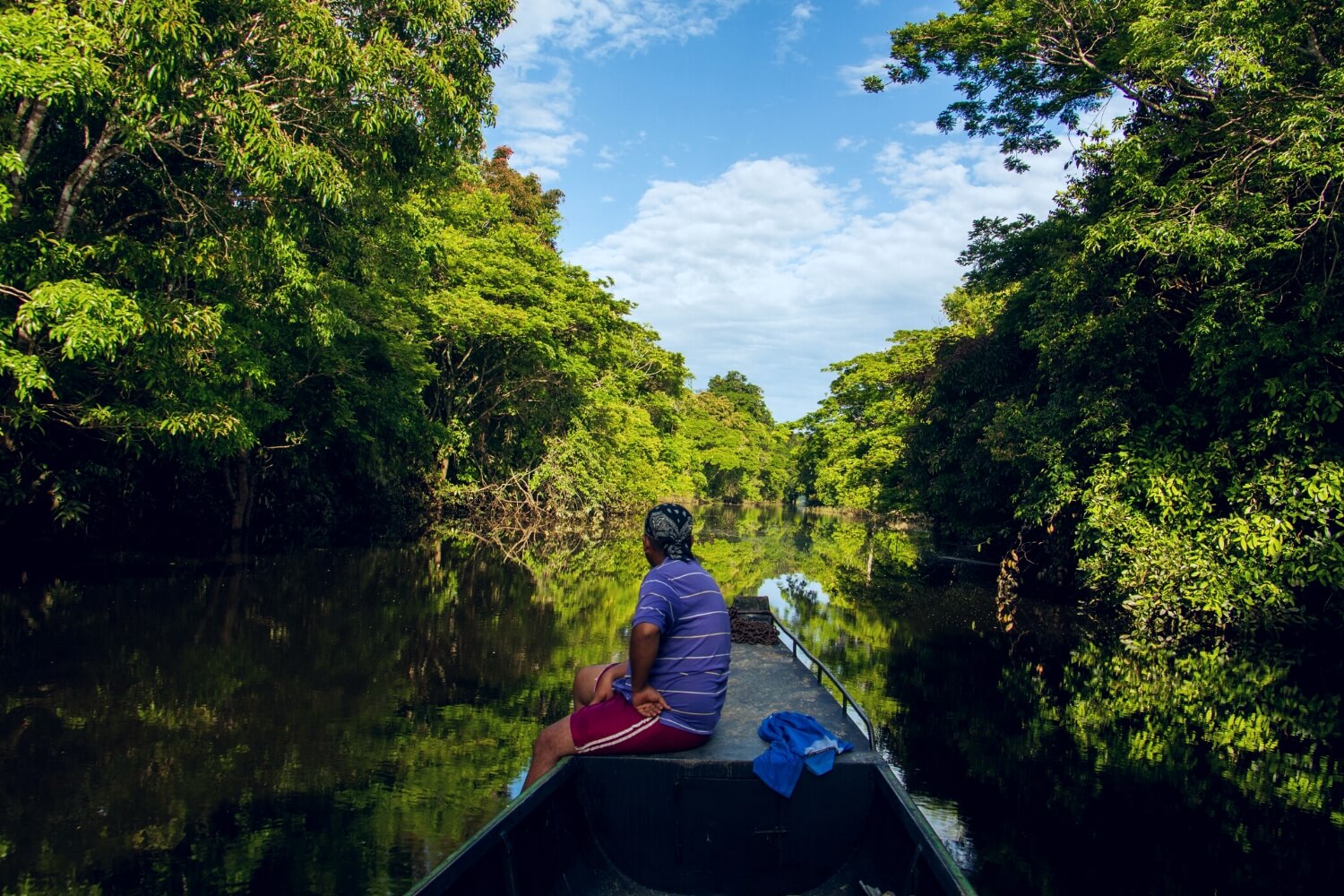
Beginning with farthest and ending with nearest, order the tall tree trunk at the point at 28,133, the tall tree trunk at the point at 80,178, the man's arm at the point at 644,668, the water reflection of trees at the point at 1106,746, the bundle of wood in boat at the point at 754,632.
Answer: the tall tree trunk at the point at 80,178
the tall tree trunk at the point at 28,133
the bundle of wood in boat at the point at 754,632
the water reflection of trees at the point at 1106,746
the man's arm at the point at 644,668

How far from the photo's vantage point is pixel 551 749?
4.00 metres

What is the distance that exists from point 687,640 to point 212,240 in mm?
9525

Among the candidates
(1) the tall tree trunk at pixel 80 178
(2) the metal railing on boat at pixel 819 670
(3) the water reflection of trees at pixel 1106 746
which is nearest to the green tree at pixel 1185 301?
(3) the water reflection of trees at pixel 1106 746

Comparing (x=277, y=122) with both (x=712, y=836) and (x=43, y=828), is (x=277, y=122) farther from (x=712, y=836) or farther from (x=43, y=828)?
(x=712, y=836)

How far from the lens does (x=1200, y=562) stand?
1208 centimetres

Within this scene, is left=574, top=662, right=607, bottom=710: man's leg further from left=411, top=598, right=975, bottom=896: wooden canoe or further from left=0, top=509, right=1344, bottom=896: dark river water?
left=0, top=509, right=1344, bottom=896: dark river water

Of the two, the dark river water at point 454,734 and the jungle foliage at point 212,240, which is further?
the jungle foliage at point 212,240

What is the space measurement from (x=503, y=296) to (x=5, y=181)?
50.7 feet

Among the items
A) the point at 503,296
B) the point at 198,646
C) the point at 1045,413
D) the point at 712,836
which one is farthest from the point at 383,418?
the point at 712,836

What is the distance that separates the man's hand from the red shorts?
30mm

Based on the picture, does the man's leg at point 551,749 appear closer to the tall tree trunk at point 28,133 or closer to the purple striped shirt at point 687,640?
the purple striped shirt at point 687,640

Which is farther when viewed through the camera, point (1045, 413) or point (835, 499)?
point (835, 499)

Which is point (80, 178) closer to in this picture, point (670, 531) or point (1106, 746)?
point (670, 531)

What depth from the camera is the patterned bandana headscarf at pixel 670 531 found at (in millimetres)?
3969
